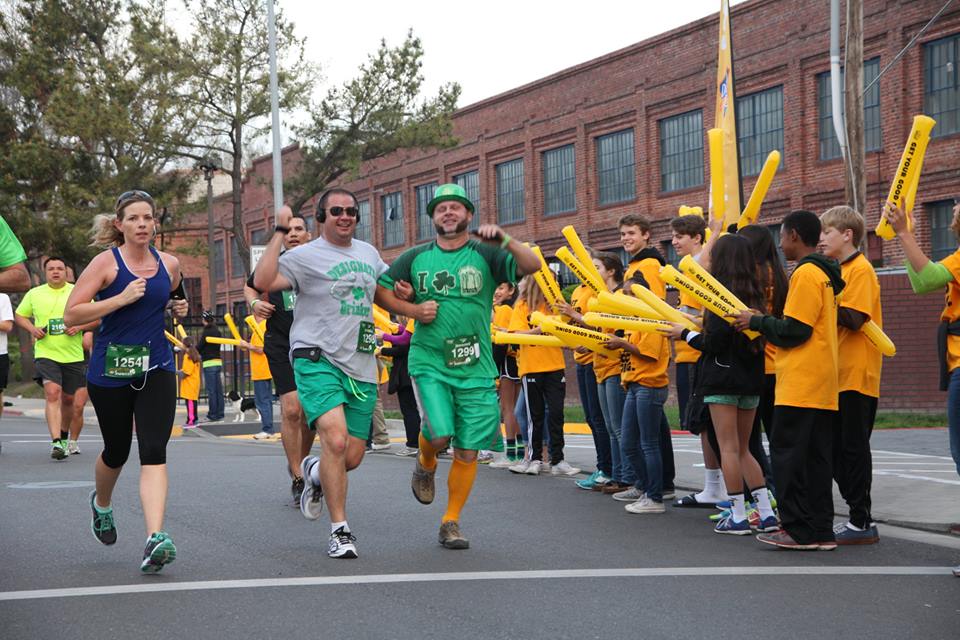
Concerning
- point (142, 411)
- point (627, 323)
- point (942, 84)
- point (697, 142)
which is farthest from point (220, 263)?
point (142, 411)

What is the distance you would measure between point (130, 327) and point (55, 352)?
25.5ft

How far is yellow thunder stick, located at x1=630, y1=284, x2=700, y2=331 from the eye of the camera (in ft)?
26.6

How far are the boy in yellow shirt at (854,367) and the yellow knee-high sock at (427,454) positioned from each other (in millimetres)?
2512

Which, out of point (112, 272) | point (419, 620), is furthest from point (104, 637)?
point (112, 272)

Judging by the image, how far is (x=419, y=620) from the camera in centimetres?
532

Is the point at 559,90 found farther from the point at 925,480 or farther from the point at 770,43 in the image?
the point at 925,480

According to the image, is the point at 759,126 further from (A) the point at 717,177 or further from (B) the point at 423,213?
(A) the point at 717,177

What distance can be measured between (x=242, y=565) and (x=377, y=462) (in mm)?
6482

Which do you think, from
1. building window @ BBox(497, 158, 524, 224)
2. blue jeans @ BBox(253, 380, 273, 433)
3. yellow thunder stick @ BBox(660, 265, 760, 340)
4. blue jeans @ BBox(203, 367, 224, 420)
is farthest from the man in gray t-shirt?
building window @ BBox(497, 158, 524, 224)

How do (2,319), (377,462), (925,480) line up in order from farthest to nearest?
(377,462) < (2,319) < (925,480)

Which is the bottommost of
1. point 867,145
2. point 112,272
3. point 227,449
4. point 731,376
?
point 227,449

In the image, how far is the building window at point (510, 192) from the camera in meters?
43.4

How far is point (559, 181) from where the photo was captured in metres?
41.4

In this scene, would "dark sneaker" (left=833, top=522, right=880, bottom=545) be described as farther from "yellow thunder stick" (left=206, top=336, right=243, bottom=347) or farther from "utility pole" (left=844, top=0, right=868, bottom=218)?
"utility pole" (left=844, top=0, right=868, bottom=218)
